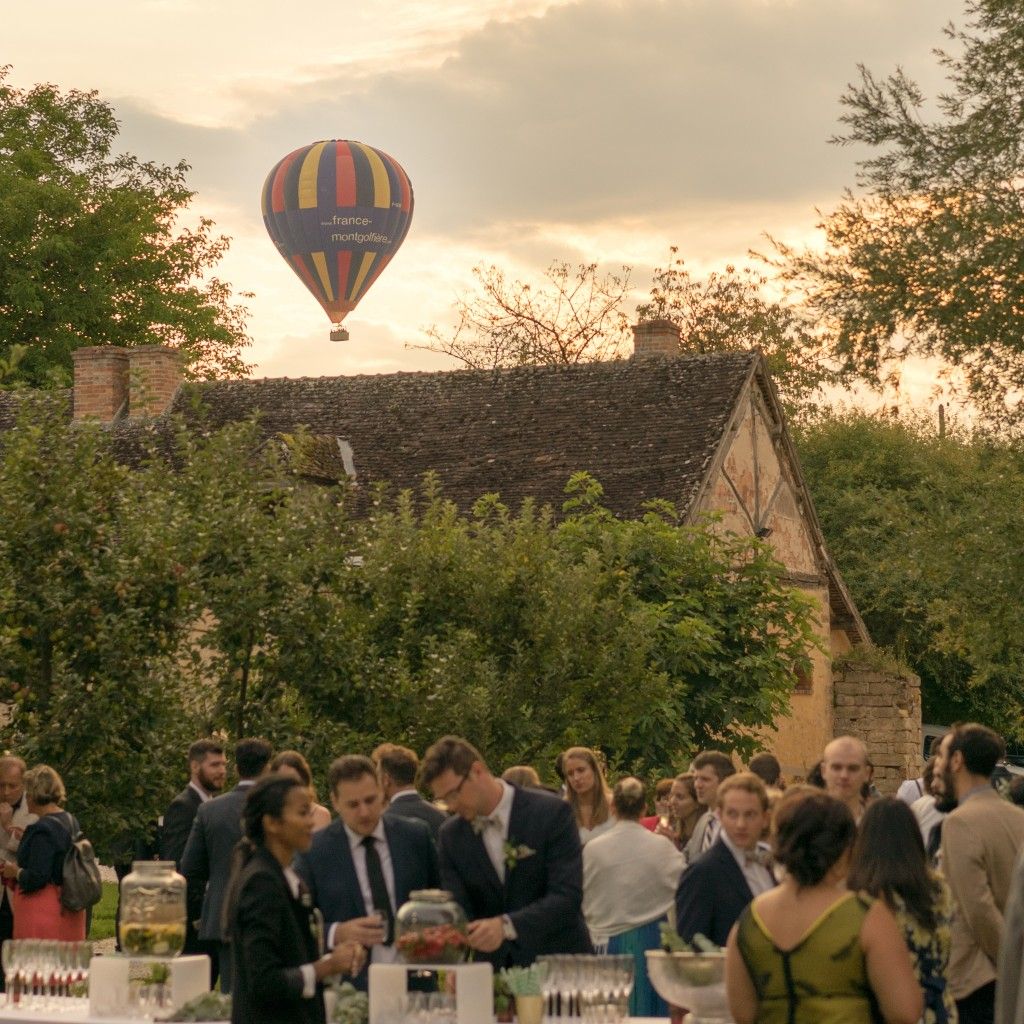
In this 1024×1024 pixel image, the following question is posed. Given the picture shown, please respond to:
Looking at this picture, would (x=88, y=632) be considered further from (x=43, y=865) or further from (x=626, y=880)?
(x=626, y=880)

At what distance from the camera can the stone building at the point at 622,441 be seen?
93.7ft

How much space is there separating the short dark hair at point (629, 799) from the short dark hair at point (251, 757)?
194 cm

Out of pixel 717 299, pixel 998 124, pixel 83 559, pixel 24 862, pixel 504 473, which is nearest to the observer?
pixel 24 862

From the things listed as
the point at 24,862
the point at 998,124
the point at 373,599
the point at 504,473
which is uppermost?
the point at 998,124

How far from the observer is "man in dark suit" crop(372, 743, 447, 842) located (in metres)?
9.64

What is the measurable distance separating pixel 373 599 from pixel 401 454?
14.1 metres

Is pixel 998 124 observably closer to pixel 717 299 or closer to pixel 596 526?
pixel 596 526

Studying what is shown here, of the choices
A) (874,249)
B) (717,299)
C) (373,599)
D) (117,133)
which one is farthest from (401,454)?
(717,299)

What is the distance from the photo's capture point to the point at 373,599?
16422 millimetres

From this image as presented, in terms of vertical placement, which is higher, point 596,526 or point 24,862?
point 596,526

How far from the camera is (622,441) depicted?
29.2 metres

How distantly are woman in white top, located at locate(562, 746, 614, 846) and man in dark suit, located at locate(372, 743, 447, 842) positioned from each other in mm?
1360

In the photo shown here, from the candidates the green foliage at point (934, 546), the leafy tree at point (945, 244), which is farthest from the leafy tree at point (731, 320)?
the leafy tree at point (945, 244)

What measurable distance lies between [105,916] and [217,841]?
A: 10854 mm
